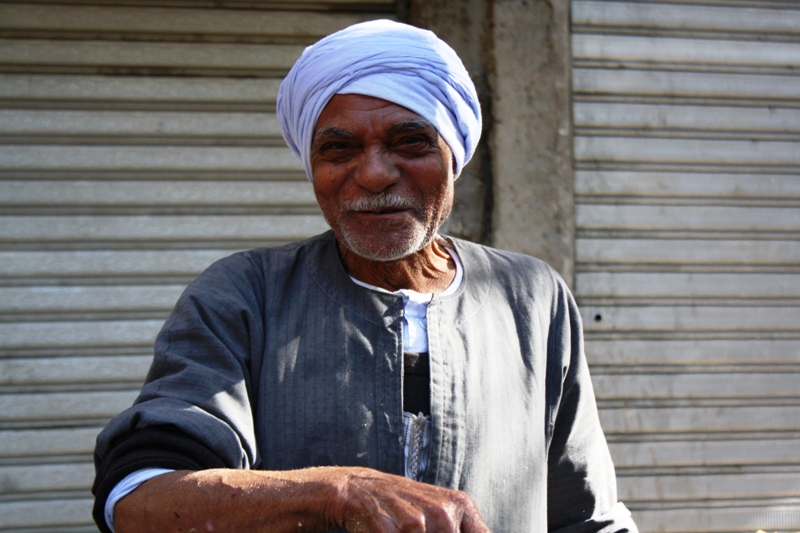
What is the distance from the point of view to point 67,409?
395cm

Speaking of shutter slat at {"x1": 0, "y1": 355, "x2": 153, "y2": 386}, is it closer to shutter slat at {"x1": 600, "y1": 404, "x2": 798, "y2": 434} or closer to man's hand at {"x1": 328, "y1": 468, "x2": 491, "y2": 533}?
shutter slat at {"x1": 600, "y1": 404, "x2": 798, "y2": 434}

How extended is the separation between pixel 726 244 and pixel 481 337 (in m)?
2.78

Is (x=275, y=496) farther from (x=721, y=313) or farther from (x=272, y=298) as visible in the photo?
(x=721, y=313)

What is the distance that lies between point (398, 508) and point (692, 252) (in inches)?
127

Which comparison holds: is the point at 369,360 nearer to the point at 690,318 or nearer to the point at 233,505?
the point at 233,505

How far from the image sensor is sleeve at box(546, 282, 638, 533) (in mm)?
2033

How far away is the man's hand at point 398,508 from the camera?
56.2 inches

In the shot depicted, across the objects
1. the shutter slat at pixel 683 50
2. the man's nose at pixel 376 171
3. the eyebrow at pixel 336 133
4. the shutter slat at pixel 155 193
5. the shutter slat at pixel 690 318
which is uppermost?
the shutter slat at pixel 683 50

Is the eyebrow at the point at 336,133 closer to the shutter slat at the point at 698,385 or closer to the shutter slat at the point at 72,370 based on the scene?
the shutter slat at the point at 72,370

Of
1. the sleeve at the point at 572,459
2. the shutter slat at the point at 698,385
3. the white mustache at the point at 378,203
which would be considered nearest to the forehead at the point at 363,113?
the white mustache at the point at 378,203

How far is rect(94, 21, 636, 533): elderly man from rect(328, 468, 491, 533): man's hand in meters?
0.01

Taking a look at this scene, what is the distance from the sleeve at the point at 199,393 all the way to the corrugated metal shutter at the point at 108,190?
227cm

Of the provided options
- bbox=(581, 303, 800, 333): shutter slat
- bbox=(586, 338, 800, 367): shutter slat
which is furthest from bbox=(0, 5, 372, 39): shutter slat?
bbox=(586, 338, 800, 367): shutter slat

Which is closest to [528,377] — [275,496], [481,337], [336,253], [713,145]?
[481,337]
